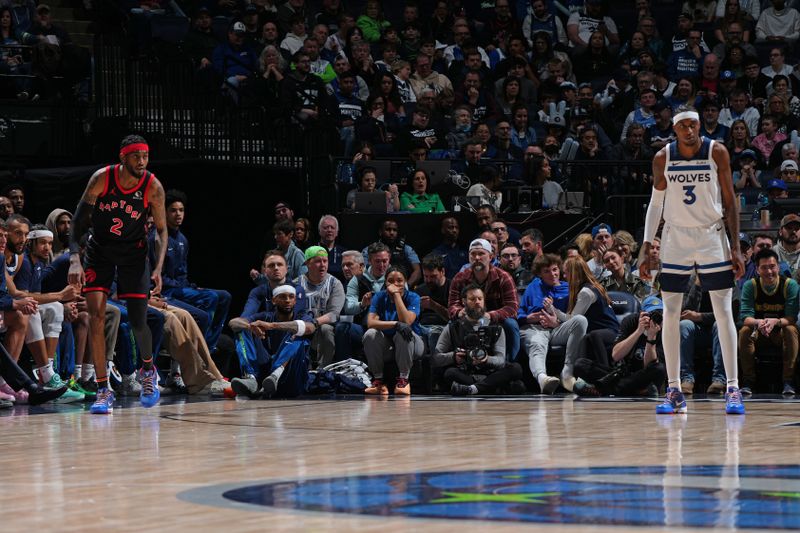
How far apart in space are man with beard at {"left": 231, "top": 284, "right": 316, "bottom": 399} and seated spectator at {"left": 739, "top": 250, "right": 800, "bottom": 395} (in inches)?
141

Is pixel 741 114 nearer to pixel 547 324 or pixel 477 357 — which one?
pixel 547 324

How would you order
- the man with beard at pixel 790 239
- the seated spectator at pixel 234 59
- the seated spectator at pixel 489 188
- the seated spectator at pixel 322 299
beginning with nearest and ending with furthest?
the seated spectator at pixel 322 299
the man with beard at pixel 790 239
the seated spectator at pixel 489 188
the seated spectator at pixel 234 59

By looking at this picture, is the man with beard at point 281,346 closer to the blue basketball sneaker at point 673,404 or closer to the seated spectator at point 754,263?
the blue basketball sneaker at point 673,404

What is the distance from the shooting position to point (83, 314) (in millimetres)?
11422

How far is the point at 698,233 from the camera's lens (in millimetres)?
8500

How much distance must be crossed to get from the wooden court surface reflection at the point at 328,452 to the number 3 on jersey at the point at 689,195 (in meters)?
1.34

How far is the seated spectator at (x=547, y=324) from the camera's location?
1125 centimetres

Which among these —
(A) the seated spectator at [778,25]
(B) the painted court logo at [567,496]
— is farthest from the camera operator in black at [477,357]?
(A) the seated spectator at [778,25]

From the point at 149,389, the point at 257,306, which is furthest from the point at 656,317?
the point at 149,389

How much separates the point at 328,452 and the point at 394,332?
5394 mm

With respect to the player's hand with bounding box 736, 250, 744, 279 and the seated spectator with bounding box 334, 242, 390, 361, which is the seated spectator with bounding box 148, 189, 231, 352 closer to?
the seated spectator with bounding box 334, 242, 390, 361

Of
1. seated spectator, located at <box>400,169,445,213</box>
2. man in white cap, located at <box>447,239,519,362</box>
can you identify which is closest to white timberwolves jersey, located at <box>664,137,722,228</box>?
man in white cap, located at <box>447,239,519,362</box>

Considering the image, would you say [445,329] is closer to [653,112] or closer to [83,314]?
[83,314]

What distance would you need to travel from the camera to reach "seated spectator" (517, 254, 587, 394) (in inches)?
443
